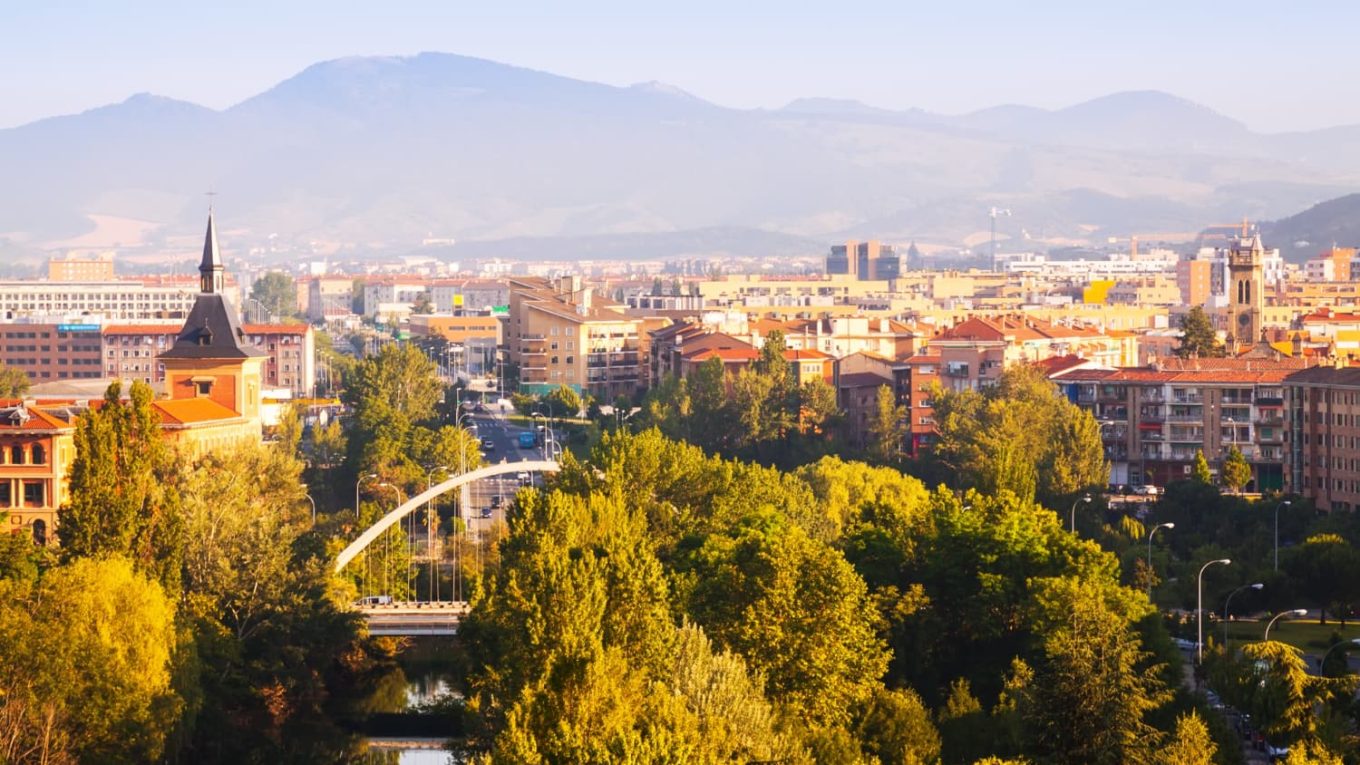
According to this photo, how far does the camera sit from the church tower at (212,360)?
280 ft

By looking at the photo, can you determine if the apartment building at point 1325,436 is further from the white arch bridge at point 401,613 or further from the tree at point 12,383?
the tree at point 12,383

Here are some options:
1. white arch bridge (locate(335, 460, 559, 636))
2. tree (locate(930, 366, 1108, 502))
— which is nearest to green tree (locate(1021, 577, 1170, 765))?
white arch bridge (locate(335, 460, 559, 636))

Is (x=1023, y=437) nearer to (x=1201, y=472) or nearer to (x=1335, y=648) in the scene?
(x=1201, y=472)

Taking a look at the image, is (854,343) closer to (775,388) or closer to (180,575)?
(775,388)

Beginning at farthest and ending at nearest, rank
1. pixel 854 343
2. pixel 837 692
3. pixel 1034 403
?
pixel 854 343 → pixel 1034 403 → pixel 837 692

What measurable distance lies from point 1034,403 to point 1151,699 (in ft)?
149

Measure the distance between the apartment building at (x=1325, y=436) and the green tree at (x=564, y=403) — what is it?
142ft

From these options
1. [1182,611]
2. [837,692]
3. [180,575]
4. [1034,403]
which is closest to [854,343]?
[1034,403]

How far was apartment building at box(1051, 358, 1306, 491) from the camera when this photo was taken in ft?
282

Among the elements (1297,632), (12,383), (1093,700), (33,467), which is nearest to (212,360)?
(33,467)

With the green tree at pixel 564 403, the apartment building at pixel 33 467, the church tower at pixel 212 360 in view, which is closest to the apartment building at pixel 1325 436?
the church tower at pixel 212 360

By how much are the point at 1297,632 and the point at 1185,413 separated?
32.3 m

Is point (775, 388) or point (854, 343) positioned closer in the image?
point (775, 388)

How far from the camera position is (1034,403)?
285 ft
